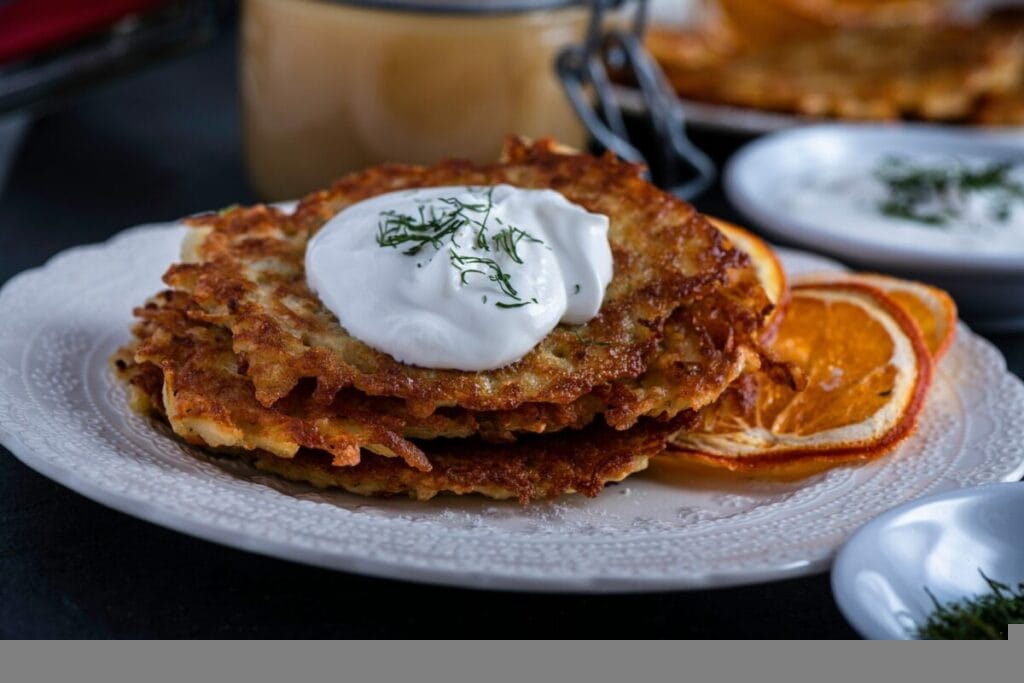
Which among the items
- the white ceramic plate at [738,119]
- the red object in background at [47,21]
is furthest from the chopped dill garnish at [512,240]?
the red object in background at [47,21]

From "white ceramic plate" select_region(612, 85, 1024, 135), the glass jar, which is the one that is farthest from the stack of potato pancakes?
"white ceramic plate" select_region(612, 85, 1024, 135)

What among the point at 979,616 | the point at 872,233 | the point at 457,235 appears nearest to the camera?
the point at 979,616

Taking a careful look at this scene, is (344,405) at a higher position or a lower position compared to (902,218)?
higher

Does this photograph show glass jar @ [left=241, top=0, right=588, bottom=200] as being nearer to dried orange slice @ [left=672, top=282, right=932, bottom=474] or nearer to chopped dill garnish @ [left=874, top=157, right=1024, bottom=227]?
chopped dill garnish @ [left=874, top=157, right=1024, bottom=227]

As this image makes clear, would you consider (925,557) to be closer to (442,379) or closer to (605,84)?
(442,379)

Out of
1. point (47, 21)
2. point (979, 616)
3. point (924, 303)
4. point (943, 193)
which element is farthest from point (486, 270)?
point (47, 21)

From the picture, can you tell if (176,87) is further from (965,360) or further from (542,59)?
(965,360)
